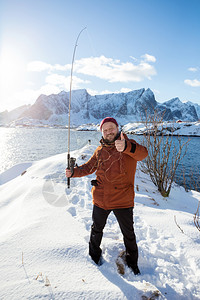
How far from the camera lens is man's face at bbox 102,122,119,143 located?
205 cm

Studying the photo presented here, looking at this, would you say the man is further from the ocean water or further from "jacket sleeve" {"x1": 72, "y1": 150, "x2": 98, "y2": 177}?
the ocean water

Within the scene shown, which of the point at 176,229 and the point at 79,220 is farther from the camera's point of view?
the point at 79,220

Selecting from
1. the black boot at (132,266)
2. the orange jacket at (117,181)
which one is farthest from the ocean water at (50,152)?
the black boot at (132,266)

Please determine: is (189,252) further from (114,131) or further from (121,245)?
(114,131)

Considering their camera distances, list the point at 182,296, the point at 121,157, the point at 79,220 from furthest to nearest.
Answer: the point at 79,220, the point at 121,157, the point at 182,296

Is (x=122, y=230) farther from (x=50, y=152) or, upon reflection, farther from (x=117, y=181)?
(x=50, y=152)

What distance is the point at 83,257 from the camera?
2.18 m

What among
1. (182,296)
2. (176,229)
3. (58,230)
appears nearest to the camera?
(182,296)

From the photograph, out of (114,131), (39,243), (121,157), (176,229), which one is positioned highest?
(114,131)

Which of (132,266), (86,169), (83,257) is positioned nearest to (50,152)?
(86,169)

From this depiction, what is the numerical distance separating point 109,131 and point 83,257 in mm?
1774

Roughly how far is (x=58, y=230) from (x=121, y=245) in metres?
1.11

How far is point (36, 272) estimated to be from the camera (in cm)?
184

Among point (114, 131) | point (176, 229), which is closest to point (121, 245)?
point (176, 229)
